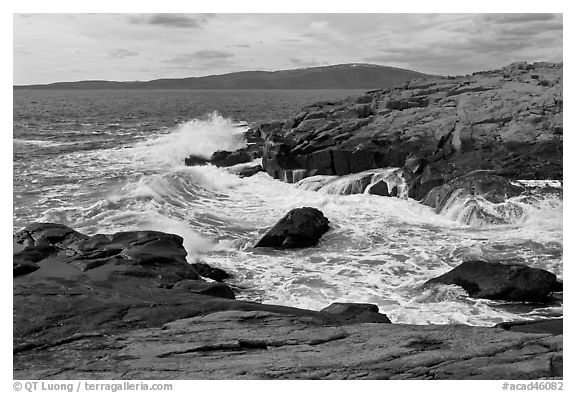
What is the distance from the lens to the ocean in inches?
603

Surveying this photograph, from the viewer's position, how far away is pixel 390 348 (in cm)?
843

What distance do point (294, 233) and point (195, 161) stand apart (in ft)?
65.8

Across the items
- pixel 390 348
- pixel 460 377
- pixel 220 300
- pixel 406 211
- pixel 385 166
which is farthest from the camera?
pixel 385 166

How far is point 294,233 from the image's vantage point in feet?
66.3

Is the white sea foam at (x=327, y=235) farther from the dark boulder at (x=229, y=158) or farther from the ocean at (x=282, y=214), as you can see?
the dark boulder at (x=229, y=158)

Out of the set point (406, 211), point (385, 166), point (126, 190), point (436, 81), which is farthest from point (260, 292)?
point (436, 81)

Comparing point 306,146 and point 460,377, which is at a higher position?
point 306,146

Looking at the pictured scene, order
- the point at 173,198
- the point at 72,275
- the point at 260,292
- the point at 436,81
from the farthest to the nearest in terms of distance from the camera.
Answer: the point at 436,81 → the point at 173,198 → the point at 260,292 → the point at 72,275

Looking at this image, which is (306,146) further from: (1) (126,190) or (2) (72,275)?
(2) (72,275)

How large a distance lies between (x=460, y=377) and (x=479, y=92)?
31976 mm

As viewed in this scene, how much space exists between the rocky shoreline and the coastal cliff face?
0.15 m

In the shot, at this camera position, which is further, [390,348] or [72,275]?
[72,275]

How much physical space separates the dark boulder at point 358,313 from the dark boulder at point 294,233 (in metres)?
7.90

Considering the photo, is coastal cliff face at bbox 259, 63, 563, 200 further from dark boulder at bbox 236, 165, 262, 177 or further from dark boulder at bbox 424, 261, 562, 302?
dark boulder at bbox 424, 261, 562, 302
